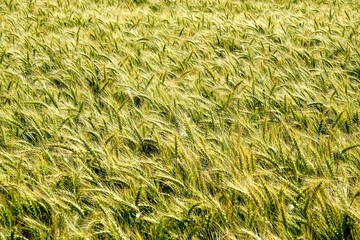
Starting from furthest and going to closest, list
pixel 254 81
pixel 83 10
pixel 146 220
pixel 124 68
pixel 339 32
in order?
pixel 83 10 < pixel 339 32 < pixel 124 68 < pixel 254 81 < pixel 146 220

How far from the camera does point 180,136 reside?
2201mm

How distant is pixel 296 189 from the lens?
5.26ft

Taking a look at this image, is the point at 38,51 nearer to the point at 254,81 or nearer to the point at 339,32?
the point at 254,81

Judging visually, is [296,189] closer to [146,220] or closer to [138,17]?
[146,220]

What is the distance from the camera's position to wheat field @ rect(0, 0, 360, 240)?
1.53 meters

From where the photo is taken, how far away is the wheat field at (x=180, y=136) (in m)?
1.53

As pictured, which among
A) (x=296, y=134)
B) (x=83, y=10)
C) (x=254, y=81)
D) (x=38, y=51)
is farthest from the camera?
(x=83, y=10)

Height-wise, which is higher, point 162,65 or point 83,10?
point 162,65

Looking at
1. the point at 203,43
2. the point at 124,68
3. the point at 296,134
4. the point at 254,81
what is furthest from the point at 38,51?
the point at 296,134

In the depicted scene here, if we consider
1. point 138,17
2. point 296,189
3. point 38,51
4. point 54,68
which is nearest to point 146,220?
point 296,189

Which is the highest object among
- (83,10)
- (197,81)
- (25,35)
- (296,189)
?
(296,189)

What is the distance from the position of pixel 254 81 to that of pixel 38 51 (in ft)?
5.67

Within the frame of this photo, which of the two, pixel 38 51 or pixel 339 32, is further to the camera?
pixel 339 32

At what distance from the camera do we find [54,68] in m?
3.30
